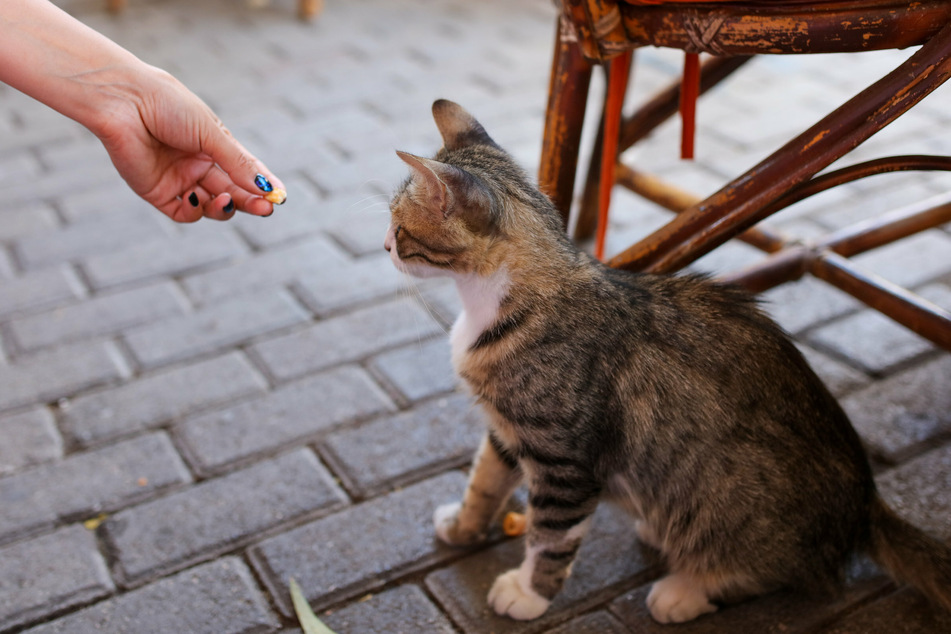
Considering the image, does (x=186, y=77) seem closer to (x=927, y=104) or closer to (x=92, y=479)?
(x=92, y=479)

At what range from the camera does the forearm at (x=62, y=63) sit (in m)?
1.46

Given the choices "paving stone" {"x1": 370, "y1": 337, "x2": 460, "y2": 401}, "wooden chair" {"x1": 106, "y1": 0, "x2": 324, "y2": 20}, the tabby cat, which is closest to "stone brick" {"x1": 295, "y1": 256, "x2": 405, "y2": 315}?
"paving stone" {"x1": 370, "y1": 337, "x2": 460, "y2": 401}

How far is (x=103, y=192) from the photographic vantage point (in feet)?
9.71

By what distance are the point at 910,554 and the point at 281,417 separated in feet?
4.37

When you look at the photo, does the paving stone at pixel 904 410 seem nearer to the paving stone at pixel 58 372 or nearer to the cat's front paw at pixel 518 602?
the cat's front paw at pixel 518 602

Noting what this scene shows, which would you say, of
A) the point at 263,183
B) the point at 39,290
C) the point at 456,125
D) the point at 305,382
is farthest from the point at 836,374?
the point at 39,290

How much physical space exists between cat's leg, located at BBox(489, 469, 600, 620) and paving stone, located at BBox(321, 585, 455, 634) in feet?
0.37

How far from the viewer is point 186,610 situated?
153 cm

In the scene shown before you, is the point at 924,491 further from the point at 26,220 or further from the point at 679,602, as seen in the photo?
the point at 26,220

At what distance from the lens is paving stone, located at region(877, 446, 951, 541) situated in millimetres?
1688

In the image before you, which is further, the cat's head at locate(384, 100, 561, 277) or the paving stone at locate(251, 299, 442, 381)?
the paving stone at locate(251, 299, 442, 381)

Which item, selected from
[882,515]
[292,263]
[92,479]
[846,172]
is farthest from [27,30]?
[882,515]

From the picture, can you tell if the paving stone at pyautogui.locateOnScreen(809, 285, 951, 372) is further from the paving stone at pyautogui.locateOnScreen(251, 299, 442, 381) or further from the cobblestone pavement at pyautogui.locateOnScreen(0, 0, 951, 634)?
the paving stone at pyautogui.locateOnScreen(251, 299, 442, 381)

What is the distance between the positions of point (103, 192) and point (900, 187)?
2.75 metres
